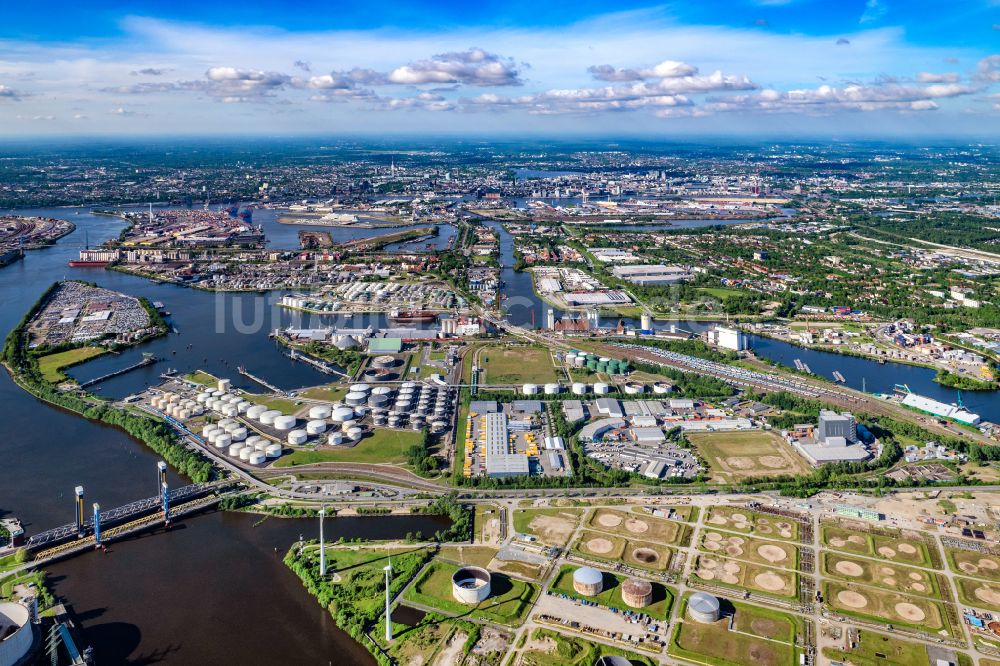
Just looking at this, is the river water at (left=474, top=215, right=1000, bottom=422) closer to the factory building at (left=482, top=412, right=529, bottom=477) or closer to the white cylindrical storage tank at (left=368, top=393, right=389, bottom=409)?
the white cylindrical storage tank at (left=368, top=393, right=389, bottom=409)

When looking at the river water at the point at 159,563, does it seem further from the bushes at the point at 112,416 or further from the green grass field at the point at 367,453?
the green grass field at the point at 367,453

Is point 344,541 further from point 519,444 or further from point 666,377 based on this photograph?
point 666,377

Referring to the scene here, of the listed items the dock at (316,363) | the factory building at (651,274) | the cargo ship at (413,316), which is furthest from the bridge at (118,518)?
the factory building at (651,274)

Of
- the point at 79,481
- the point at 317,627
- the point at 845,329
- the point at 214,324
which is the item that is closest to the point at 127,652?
the point at 317,627

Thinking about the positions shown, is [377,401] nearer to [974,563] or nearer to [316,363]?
[316,363]

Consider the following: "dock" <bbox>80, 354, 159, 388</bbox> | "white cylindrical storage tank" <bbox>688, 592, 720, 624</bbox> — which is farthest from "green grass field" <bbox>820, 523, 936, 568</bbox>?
"dock" <bbox>80, 354, 159, 388</bbox>
